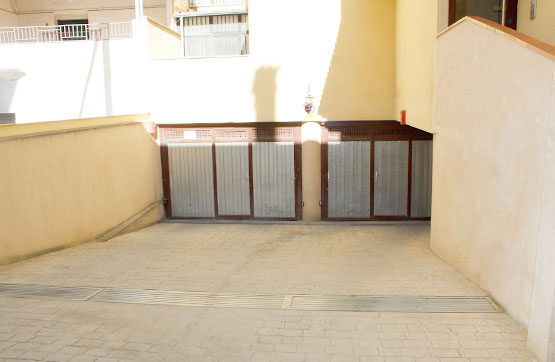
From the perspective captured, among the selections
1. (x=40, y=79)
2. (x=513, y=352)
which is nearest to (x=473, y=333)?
(x=513, y=352)

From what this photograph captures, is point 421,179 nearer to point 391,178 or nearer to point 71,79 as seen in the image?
point 391,178

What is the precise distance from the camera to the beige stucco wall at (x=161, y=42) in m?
11.1

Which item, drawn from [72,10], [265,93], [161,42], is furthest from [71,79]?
[72,10]

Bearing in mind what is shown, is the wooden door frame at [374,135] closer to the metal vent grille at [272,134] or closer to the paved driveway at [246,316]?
the metal vent grille at [272,134]

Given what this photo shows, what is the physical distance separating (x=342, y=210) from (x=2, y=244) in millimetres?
7195

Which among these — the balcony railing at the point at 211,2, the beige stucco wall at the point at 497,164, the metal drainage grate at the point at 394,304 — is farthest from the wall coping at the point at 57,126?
the beige stucco wall at the point at 497,164

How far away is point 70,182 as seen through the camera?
8.17m

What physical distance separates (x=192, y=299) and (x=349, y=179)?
626 centimetres

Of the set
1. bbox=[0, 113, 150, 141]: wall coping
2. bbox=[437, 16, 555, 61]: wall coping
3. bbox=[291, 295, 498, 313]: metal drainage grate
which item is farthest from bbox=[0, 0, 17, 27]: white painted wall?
bbox=[437, 16, 555, 61]: wall coping

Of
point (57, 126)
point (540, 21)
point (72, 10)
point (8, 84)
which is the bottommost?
point (57, 126)

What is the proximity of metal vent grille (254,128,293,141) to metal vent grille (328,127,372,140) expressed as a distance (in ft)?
3.32

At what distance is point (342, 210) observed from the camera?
11148 millimetres

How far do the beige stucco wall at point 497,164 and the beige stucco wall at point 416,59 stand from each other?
493 mm

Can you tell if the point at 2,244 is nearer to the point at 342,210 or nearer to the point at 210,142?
the point at 210,142
